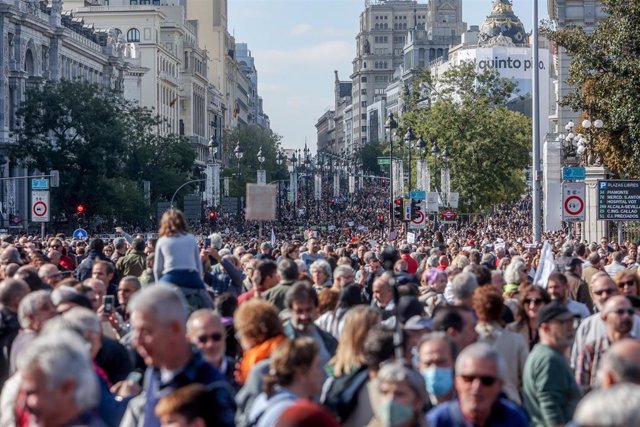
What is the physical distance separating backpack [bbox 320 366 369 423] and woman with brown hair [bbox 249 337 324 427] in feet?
2.30

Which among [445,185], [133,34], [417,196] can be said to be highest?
[133,34]

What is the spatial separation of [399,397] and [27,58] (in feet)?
307

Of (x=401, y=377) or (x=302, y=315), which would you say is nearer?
(x=401, y=377)

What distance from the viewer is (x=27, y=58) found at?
98.9 m

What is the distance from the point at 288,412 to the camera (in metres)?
7.22

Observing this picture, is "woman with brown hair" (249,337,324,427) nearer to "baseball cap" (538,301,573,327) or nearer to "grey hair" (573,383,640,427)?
"baseball cap" (538,301,573,327)

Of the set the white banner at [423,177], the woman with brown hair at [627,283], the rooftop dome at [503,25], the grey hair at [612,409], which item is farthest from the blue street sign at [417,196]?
the rooftop dome at [503,25]

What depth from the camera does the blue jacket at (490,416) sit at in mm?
8211

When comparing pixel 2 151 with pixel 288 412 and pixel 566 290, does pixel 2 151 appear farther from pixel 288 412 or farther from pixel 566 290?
pixel 288 412

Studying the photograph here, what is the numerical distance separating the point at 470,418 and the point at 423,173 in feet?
198

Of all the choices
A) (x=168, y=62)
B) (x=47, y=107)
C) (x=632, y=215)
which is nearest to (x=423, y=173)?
(x=47, y=107)

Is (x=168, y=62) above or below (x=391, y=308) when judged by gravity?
above

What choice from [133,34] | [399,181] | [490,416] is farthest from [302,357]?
[133,34]

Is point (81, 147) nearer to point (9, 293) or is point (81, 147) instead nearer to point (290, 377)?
point (9, 293)
